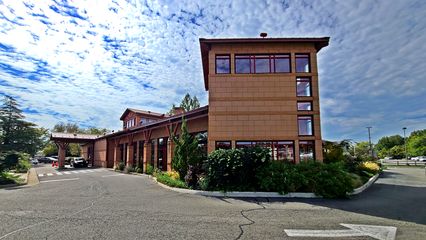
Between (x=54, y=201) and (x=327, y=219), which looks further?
(x=54, y=201)

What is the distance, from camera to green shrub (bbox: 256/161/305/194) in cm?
1272

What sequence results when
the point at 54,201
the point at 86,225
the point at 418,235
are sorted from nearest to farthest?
the point at 418,235
the point at 86,225
the point at 54,201

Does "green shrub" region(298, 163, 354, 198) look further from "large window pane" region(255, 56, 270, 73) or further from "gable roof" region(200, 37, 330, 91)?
"gable roof" region(200, 37, 330, 91)

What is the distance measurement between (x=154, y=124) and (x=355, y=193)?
55.6ft

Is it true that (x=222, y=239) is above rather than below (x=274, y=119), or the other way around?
below

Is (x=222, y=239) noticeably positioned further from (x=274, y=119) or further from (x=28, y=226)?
(x=274, y=119)

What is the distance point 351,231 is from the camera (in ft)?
23.7

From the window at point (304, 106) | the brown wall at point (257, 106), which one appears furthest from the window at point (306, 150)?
the window at point (304, 106)

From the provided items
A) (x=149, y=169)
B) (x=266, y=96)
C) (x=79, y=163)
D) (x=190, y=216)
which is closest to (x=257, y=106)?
(x=266, y=96)

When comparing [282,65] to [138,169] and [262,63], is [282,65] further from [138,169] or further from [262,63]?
[138,169]

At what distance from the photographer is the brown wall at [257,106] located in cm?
1661

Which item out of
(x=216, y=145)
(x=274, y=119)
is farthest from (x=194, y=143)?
(x=274, y=119)

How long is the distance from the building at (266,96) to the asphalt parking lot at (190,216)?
503 centimetres

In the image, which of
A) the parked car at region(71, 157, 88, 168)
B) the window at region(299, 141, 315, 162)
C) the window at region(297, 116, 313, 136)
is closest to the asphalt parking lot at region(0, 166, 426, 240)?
the window at region(299, 141, 315, 162)
